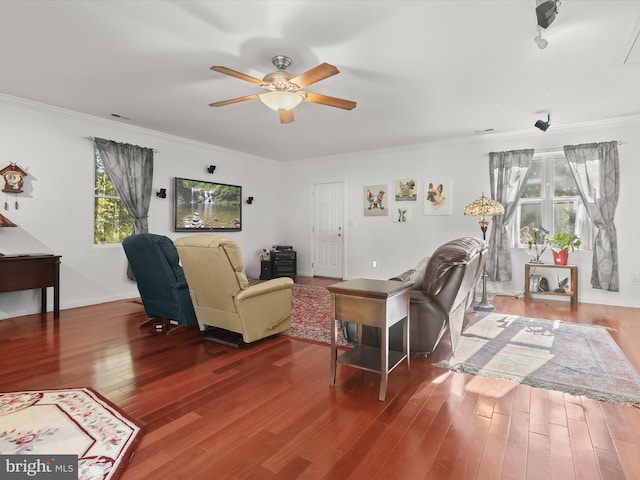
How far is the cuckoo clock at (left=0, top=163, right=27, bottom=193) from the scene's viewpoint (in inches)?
167

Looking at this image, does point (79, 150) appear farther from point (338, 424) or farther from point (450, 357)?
point (450, 357)

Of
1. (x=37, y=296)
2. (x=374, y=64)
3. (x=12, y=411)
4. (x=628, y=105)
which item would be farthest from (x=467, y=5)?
(x=37, y=296)

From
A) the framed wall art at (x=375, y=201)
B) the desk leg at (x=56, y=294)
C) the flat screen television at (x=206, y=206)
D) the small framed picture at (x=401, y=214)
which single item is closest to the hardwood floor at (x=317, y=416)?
the desk leg at (x=56, y=294)

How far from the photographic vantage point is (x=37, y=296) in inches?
180

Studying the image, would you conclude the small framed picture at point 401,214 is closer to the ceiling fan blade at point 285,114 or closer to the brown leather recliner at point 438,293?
the ceiling fan blade at point 285,114

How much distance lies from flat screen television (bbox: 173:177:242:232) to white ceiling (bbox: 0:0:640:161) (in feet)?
4.75

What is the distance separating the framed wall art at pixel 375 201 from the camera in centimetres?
695

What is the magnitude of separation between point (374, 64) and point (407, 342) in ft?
8.33

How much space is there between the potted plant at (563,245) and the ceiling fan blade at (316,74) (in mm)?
4336

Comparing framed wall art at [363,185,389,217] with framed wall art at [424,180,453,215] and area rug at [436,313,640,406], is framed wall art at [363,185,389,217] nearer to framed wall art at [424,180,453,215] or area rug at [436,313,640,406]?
framed wall art at [424,180,453,215]

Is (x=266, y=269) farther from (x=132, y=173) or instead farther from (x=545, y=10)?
(x=545, y=10)

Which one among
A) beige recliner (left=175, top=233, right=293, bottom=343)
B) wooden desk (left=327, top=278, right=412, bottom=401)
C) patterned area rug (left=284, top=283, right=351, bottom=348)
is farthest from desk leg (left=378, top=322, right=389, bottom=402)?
beige recliner (left=175, top=233, right=293, bottom=343)

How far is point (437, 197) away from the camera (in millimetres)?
6395

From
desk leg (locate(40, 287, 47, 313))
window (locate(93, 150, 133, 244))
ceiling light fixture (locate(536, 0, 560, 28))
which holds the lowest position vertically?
desk leg (locate(40, 287, 47, 313))
